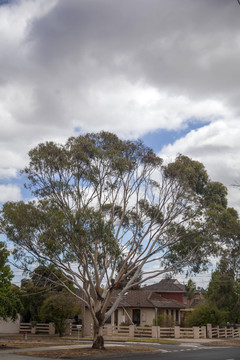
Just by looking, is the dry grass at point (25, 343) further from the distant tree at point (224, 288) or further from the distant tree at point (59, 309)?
the distant tree at point (224, 288)

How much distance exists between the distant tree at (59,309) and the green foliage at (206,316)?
12.2 meters

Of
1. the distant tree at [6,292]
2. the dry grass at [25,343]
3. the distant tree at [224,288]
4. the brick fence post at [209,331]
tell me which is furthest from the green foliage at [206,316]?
the distant tree at [6,292]

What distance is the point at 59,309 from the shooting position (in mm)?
43500

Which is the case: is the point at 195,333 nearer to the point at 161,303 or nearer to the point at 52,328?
the point at 161,303

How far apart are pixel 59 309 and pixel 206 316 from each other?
14.8 meters

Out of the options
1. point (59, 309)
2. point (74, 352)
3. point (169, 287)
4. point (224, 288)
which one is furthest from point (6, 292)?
point (169, 287)

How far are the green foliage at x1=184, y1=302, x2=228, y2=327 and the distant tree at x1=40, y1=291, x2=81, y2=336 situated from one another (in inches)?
479

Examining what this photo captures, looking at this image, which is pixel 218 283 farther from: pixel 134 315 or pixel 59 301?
pixel 59 301

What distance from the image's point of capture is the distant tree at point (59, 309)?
43156 mm

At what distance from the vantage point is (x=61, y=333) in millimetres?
43469

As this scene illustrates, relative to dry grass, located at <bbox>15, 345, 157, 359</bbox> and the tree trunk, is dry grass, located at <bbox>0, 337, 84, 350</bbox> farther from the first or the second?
the tree trunk

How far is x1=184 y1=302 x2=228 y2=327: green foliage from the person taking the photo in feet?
146

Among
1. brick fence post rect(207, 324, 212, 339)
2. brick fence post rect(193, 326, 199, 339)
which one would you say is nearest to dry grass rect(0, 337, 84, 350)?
brick fence post rect(193, 326, 199, 339)

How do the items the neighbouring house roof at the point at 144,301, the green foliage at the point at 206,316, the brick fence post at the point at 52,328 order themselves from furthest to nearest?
the neighbouring house roof at the point at 144,301
the brick fence post at the point at 52,328
the green foliage at the point at 206,316
